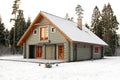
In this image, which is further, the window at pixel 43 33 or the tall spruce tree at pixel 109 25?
the tall spruce tree at pixel 109 25

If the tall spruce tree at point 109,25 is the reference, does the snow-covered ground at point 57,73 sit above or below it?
below

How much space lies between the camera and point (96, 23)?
5631 centimetres

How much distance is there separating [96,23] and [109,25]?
4253mm

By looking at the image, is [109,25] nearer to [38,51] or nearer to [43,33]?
[38,51]

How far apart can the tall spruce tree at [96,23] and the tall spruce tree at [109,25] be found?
1836mm

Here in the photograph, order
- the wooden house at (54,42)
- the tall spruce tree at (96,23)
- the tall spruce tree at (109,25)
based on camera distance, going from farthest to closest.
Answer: the tall spruce tree at (96,23) → the tall spruce tree at (109,25) → the wooden house at (54,42)

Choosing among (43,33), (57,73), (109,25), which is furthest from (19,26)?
(57,73)

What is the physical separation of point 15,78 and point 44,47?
17.7 meters

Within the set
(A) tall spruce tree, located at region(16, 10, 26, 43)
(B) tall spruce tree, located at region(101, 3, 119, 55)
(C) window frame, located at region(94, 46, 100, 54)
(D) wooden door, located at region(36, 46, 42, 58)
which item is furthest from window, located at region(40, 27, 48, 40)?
(A) tall spruce tree, located at region(16, 10, 26, 43)

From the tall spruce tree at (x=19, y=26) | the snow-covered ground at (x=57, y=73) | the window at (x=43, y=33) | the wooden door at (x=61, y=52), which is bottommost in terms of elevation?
the snow-covered ground at (x=57, y=73)

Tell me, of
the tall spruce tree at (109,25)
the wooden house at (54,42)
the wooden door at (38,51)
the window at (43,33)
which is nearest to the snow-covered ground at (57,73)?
the wooden house at (54,42)

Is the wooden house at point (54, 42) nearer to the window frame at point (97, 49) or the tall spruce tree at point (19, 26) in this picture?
the window frame at point (97, 49)

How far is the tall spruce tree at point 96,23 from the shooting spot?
55.4 meters

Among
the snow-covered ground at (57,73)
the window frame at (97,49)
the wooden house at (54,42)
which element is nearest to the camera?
the snow-covered ground at (57,73)
